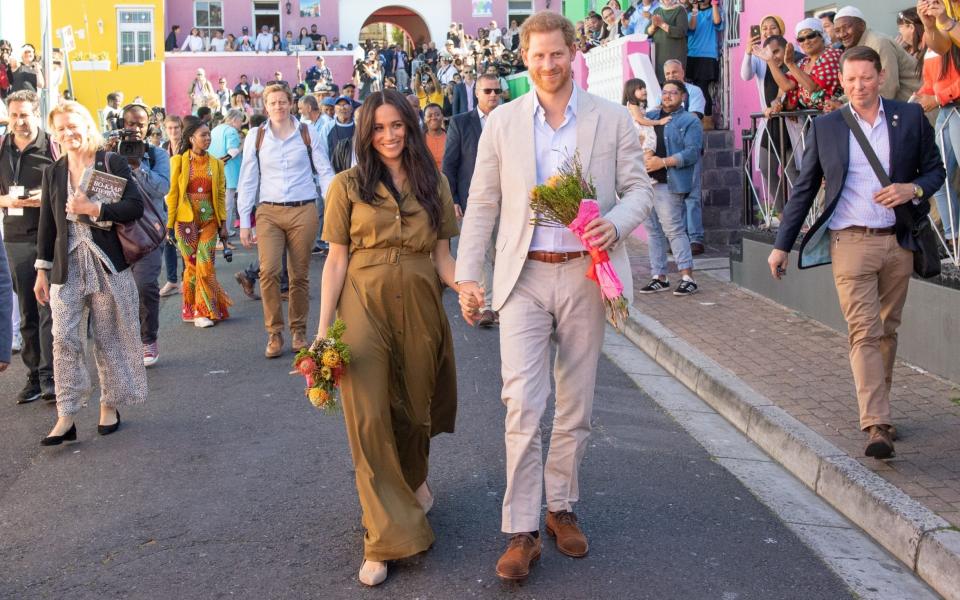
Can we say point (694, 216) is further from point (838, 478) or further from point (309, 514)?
point (309, 514)

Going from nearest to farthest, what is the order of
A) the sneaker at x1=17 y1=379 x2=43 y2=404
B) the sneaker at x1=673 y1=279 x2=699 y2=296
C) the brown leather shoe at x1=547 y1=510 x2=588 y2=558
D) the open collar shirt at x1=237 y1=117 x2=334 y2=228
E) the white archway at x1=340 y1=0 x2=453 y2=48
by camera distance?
the brown leather shoe at x1=547 y1=510 x2=588 y2=558 < the sneaker at x1=17 y1=379 x2=43 y2=404 < the open collar shirt at x1=237 y1=117 x2=334 y2=228 < the sneaker at x1=673 y1=279 x2=699 y2=296 < the white archway at x1=340 y1=0 x2=453 y2=48

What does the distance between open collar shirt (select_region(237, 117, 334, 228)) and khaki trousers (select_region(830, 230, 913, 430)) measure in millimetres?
4671

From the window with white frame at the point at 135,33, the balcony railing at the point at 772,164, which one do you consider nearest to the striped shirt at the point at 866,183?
the balcony railing at the point at 772,164

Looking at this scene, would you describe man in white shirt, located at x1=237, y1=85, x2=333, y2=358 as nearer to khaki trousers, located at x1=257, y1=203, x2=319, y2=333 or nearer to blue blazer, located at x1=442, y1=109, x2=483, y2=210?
khaki trousers, located at x1=257, y1=203, x2=319, y2=333

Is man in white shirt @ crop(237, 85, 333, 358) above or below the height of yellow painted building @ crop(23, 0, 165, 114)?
below

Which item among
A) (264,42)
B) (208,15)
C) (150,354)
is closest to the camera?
(150,354)

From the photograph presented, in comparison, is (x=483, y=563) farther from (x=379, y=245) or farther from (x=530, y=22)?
(x=530, y=22)

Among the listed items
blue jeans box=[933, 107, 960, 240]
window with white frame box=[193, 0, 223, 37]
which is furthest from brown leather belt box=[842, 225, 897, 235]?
window with white frame box=[193, 0, 223, 37]

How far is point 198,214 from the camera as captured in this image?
1082 centimetres

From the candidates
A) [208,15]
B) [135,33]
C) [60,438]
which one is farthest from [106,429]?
[208,15]

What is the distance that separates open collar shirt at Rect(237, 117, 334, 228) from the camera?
30.6ft

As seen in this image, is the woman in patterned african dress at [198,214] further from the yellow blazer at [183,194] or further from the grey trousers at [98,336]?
the grey trousers at [98,336]

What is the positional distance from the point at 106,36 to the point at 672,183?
39.5m

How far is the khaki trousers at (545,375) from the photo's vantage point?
15.0 feet
